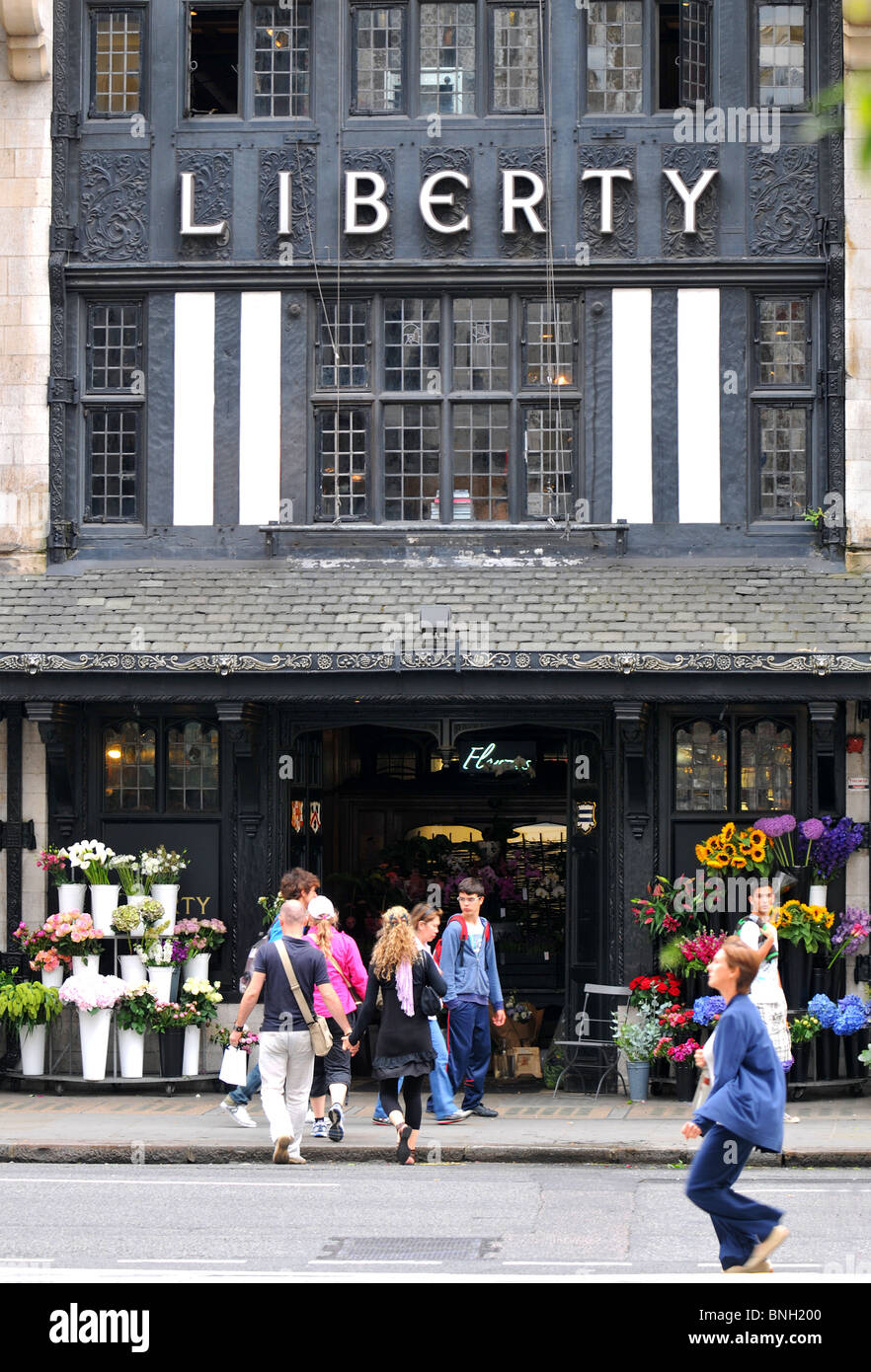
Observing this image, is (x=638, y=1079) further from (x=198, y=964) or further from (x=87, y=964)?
(x=87, y=964)

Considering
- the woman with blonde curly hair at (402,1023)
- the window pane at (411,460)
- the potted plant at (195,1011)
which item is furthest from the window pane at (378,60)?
the woman with blonde curly hair at (402,1023)

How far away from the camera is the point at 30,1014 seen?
1622cm

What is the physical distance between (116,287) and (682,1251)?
1102cm

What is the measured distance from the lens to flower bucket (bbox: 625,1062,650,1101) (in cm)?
1599

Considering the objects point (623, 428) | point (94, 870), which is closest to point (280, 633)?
point (94, 870)

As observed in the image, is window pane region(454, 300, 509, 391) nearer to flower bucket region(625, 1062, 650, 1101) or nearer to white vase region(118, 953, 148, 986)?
white vase region(118, 953, 148, 986)

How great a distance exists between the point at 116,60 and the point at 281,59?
5.02 ft

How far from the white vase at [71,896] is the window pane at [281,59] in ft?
23.6

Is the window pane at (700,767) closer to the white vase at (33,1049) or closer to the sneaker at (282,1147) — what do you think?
the sneaker at (282,1147)

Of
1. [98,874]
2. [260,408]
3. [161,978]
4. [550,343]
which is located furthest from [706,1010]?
[260,408]

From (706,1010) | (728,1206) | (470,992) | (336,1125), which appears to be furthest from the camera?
(706,1010)

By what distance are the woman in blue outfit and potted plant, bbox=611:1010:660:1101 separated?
23.5 ft

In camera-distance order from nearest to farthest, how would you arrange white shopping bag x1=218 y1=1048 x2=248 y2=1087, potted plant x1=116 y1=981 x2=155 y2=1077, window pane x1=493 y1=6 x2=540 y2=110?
white shopping bag x1=218 y1=1048 x2=248 y2=1087 < potted plant x1=116 y1=981 x2=155 y2=1077 < window pane x1=493 y1=6 x2=540 y2=110

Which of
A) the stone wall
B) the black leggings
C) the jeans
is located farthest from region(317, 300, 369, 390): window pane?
the black leggings
